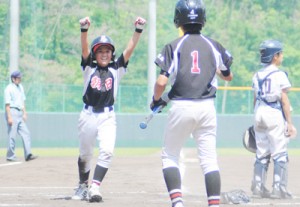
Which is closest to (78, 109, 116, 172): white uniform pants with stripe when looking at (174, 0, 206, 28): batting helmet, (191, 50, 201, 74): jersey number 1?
(174, 0, 206, 28): batting helmet

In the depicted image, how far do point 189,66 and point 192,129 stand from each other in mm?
574

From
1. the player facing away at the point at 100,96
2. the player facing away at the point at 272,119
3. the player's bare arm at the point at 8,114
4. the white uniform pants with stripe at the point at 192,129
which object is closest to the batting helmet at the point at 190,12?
the white uniform pants with stripe at the point at 192,129

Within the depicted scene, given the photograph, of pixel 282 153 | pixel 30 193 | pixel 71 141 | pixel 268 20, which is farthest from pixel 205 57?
pixel 268 20

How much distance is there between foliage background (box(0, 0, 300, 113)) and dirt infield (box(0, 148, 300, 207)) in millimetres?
10678

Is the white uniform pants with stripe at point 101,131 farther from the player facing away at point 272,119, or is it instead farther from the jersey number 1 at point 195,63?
the jersey number 1 at point 195,63

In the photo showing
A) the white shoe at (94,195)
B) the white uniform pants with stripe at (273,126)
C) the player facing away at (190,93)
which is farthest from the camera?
the white uniform pants with stripe at (273,126)

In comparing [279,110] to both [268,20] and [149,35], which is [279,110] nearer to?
[149,35]

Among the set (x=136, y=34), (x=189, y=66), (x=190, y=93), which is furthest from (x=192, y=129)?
(x=136, y=34)

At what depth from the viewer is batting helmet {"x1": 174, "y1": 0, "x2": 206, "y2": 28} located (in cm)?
878

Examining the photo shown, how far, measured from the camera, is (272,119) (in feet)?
37.9

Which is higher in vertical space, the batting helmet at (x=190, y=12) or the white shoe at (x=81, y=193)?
the batting helmet at (x=190, y=12)

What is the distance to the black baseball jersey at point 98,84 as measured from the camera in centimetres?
1070

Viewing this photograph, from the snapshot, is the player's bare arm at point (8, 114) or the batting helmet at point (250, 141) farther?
the player's bare arm at point (8, 114)

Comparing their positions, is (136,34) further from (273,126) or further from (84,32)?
(273,126)
